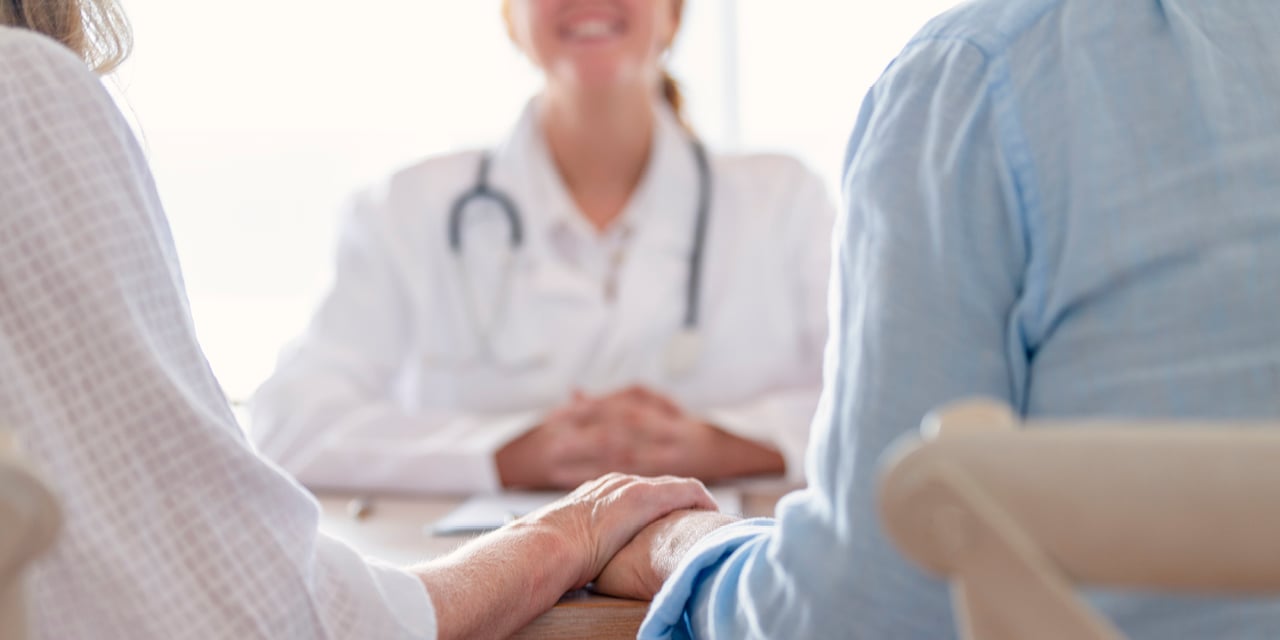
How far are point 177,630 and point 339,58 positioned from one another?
2366 millimetres

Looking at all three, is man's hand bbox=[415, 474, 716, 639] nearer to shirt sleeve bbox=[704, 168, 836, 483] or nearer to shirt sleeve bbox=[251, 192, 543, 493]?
shirt sleeve bbox=[251, 192, 543, 493]

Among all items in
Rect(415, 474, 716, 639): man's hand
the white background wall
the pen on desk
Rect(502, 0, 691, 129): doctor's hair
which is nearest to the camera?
Rect(415, 474, 716, 639): man's hand

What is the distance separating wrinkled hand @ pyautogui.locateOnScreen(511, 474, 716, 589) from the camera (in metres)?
1.00

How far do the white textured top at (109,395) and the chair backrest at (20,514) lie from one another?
276 mm

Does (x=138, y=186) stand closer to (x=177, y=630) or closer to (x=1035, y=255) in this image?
(x=177, y=630)

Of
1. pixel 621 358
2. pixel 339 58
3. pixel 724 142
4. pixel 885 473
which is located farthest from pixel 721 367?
pixel 885 473

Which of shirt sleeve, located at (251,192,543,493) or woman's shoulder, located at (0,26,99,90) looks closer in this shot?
woman's shoulder, located at (0,26,99,90)

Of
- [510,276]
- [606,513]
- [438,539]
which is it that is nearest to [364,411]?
[510,276]

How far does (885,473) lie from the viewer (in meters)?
0.44

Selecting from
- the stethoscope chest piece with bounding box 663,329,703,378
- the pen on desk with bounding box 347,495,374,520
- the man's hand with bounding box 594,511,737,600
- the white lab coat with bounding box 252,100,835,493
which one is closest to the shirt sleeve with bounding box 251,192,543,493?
the white lab coat with bounding box 252,100,835,493

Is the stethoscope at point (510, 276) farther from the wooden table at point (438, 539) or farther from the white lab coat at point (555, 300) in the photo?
the wooden table at point (438, 539)

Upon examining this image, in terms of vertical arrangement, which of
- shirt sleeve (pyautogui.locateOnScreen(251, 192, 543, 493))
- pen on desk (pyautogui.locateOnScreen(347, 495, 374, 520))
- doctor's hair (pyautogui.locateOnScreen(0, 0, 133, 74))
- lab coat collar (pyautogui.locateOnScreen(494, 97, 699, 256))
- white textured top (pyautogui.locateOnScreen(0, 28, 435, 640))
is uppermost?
doctor's hair (pyautogui.locateOnScreen(0, 0, 133, 74))

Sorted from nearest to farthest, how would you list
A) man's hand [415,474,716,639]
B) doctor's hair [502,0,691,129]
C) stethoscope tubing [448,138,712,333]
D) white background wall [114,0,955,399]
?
man's hand [415,474,716,639], stethoscope tubing [448,138,712,333], doctor's hair [502,0,691,129], white background wall [114,0,955,399]

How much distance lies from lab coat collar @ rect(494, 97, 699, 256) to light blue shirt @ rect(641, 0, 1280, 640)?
1.31m
